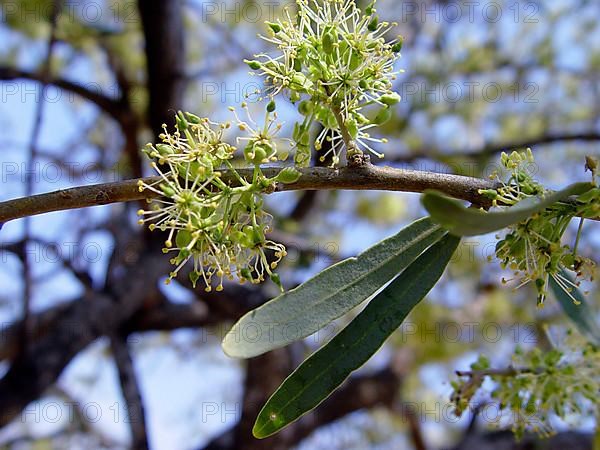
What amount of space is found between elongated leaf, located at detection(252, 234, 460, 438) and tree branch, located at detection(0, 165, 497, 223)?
13cm

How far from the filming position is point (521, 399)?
1.62 m

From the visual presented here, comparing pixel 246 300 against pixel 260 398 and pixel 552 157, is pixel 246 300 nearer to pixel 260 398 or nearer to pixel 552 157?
pixel 260 398

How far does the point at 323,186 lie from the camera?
3.59 ft

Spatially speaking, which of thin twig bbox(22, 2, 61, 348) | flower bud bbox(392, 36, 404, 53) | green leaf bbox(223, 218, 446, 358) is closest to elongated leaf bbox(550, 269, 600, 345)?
green leaf bbox(223, 218, 446, 358)

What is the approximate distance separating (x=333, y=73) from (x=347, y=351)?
0.47 metres

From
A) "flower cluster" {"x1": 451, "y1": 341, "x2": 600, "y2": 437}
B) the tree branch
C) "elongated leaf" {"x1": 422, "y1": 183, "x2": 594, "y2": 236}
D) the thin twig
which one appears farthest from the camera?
the thin twig

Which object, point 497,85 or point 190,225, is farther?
point 497,85

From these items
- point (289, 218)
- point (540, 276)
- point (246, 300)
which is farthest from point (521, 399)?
point (289, 218)

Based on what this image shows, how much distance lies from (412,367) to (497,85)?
2.10 meters

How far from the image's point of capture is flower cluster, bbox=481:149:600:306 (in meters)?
1.11

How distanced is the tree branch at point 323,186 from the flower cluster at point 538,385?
67 centimetres

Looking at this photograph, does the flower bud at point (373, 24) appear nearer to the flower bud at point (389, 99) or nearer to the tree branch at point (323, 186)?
the flower bud at point (389, 99)

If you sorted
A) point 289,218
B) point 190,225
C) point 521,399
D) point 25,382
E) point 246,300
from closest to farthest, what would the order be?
1. point 190,225
2. point 521,399
3. point 25,382
4. point 246,300
5. point 289,218

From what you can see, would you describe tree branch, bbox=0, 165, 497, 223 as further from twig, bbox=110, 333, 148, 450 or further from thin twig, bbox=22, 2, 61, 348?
twig, bbox=110, 333, 148, 450
